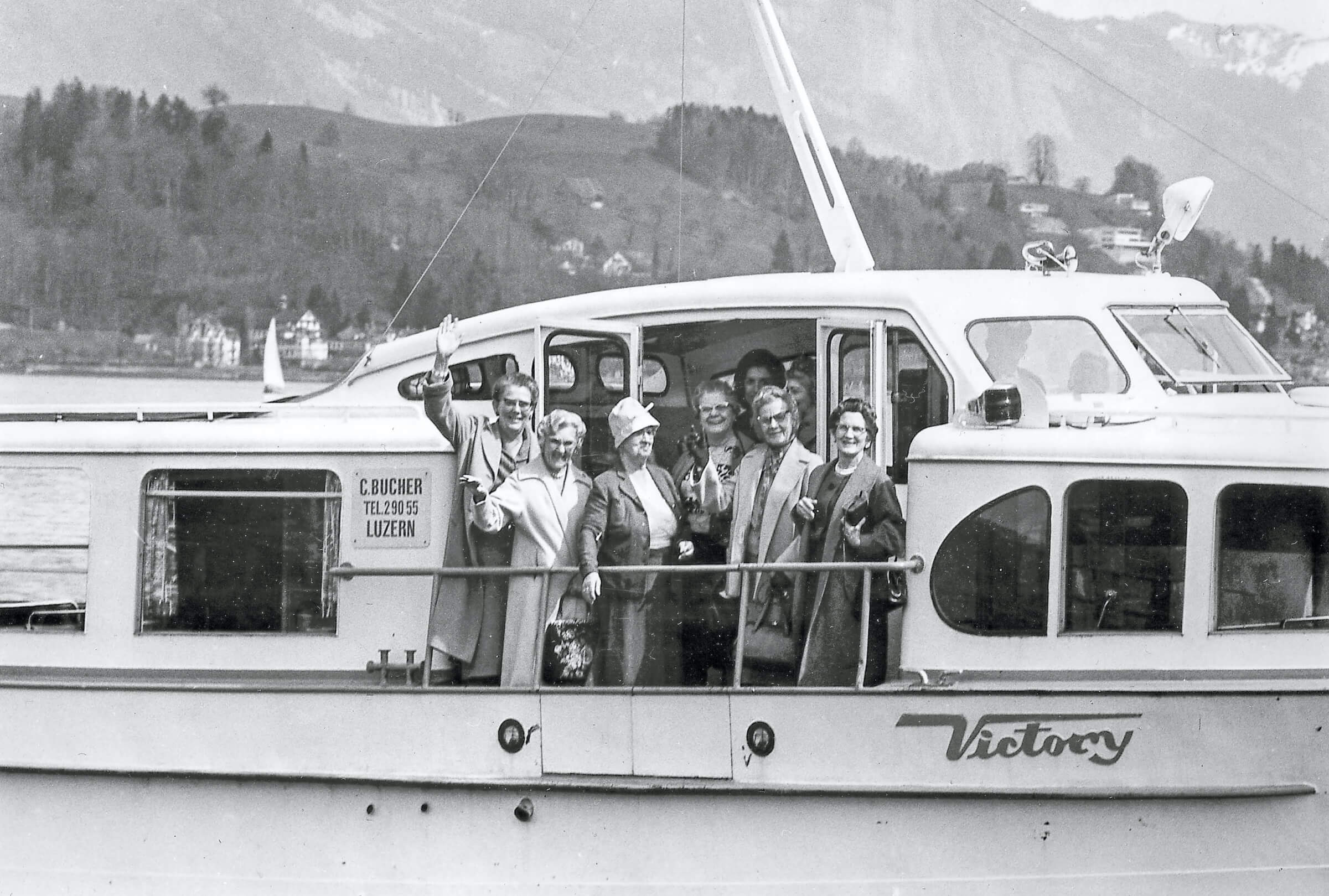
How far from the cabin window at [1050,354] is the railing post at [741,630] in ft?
5.54

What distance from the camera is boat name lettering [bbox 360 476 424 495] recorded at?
265 inches

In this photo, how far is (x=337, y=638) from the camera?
6750 millimetres

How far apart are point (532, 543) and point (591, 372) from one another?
51.4 inches

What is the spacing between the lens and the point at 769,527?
6.17 meters

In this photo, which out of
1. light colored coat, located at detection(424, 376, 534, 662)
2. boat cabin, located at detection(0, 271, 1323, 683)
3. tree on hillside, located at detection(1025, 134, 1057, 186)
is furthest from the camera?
tree on hillside, located at detection(1025, 134, 1057, 186)

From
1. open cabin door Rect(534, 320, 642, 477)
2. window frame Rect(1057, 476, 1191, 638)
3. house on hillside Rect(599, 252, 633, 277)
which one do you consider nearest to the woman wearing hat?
open cabin door Rect(534, 320, 642, 477)

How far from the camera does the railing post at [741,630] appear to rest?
19.8ft

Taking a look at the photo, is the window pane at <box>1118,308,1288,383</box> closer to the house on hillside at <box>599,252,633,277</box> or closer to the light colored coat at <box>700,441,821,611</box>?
the light colored coat at <box>700,441,821,611</box>

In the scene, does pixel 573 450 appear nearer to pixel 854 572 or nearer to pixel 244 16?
pixel 854 572

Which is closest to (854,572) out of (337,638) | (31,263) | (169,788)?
(337,638)

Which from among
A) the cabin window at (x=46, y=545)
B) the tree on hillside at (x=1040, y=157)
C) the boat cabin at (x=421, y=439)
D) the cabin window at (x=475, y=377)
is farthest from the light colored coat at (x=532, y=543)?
the tree on hillside at (x=1040, y=157)

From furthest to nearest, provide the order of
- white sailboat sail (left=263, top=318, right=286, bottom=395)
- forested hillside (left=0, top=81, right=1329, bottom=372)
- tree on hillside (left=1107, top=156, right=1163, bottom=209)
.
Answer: tree on hillside (left=1107, top=156, right=1163, bottom=209) → forested hillside (left=0, top=81, right=1329, bottom=372) → white sailboat sail (left=263, top=318, right=286, bottom=395)

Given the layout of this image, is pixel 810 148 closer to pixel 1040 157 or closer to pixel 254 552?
pixel 254 552

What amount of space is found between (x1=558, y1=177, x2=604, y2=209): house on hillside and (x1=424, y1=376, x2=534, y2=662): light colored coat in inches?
1247
